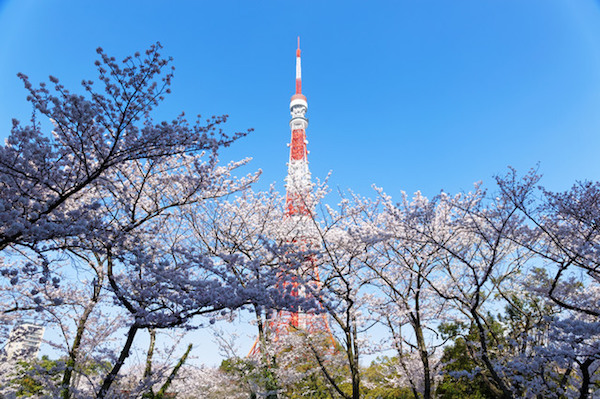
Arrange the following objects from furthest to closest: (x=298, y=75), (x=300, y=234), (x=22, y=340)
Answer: (x=298, y=75) < (x=300, y=234) < (x=22, y=340)

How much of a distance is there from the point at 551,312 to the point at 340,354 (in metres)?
5.44

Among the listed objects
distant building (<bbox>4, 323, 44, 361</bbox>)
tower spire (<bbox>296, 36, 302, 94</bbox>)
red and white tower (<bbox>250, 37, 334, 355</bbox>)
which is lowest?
distant building (<bbox>4, 323, 44, 361</bbox>)

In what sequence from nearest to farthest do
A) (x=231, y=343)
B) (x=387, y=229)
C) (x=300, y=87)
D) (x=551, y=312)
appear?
(x=551, y=312), (x=387, y=229), (x=231, y=343), (x=300, y=87)

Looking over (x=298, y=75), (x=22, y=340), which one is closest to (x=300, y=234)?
(x=22, y=340)

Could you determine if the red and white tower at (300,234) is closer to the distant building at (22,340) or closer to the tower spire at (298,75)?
the distant building at (22,340)

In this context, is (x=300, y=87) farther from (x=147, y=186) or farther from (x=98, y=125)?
(x=98, y=125)

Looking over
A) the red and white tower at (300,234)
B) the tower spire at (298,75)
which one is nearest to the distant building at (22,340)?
the red and white tower at (300,234)

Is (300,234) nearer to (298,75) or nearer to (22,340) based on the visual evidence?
(22,340)

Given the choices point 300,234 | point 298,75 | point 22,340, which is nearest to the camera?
point 22,340

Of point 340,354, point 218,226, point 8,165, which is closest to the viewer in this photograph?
point 8,165

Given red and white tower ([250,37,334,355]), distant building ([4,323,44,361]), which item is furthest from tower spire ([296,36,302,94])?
distant building ([4,323,44,361])

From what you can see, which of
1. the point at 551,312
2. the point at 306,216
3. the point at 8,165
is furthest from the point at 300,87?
the point at 8,165

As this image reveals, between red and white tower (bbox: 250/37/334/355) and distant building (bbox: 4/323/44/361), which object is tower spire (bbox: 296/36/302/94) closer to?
red and white tower (bbox: 250/37/334/355)

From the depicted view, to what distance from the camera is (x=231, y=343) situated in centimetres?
955
